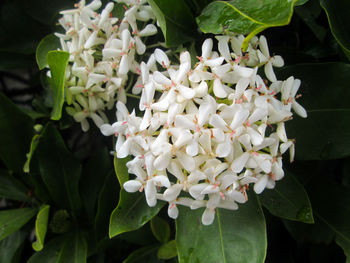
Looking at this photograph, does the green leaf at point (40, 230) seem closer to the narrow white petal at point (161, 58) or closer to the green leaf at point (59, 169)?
the green leaf at point (59, 169)

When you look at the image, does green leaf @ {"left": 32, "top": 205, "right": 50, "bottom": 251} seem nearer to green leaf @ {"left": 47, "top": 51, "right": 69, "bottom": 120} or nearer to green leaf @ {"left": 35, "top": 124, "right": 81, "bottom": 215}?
green leaf @ {"left": 35, "top": 124, "right": 81, "bottom": 215}

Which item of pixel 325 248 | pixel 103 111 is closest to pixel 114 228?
pixel 103 111

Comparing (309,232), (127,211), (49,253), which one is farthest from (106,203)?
(309,232)

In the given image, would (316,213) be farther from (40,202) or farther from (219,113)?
(40,202)

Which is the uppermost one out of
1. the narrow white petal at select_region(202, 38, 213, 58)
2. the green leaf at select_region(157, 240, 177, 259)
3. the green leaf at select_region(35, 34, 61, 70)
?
the narrow white petal at select_region(202, 38, 213, 58)

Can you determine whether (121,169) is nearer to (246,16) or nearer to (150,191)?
(150,191)

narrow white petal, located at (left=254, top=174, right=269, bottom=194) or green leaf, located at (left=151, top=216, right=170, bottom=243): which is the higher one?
narrow white petal, located at (left=254, top=174, right=269, bottom=194)

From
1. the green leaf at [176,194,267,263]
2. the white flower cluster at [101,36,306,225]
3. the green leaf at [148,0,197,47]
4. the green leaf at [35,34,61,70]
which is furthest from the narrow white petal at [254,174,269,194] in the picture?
the green leaf at [35,34,61,70]
